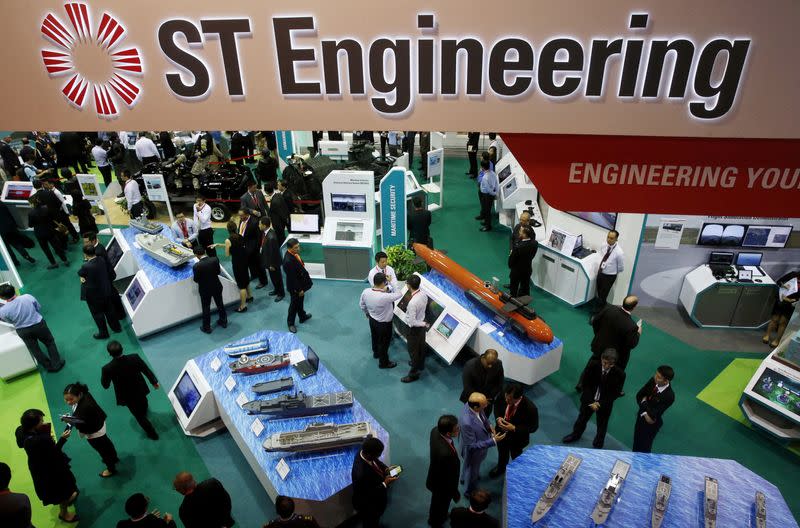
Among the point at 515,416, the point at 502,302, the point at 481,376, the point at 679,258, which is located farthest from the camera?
the point at 679,258

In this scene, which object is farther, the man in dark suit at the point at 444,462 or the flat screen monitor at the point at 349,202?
the flat screen monitor at the point at 349,202

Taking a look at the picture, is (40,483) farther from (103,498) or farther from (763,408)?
(763,408)

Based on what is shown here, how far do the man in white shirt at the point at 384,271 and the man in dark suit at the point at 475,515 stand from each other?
3206 mm

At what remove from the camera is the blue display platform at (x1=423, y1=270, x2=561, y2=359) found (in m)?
6.41

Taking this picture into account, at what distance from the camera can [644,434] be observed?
547cm

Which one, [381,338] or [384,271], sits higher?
[384,271]

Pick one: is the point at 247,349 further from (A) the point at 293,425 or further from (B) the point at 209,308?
(B) the point at 209,308

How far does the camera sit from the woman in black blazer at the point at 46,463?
15.8 feet

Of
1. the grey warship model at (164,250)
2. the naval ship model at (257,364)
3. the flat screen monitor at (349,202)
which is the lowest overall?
the naval ship model at (257,364)

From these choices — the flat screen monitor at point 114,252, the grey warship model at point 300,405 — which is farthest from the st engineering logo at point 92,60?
the flat screen monitor at point 114,252

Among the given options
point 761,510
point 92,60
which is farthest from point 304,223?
point 761,510

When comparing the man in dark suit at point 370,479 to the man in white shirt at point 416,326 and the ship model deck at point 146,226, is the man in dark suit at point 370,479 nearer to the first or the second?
the man in white shirt at point 416,326

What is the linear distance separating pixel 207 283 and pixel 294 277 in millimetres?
1307

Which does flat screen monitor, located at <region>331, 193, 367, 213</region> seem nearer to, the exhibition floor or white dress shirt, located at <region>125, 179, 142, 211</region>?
the exhibition floor
